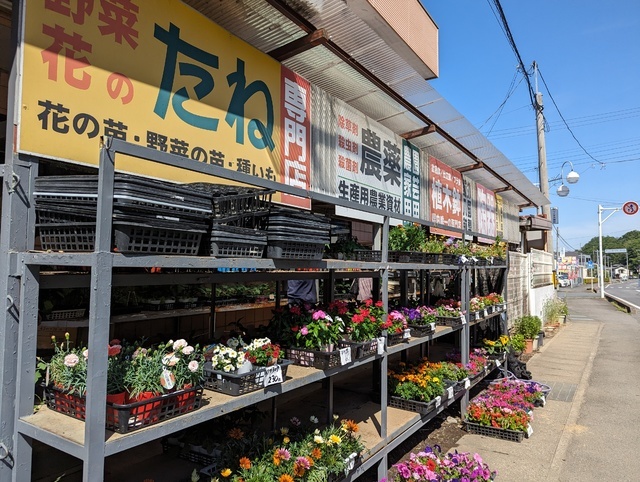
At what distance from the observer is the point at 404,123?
6387 mm

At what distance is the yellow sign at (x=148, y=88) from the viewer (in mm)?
2312

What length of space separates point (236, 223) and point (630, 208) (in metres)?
28.3

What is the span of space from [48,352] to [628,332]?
16.6 metres

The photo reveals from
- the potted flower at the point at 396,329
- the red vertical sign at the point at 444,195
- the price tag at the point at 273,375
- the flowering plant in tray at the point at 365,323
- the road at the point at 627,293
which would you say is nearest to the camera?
the price tag at the point at 273,375

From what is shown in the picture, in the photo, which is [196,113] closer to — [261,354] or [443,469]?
[261,354]

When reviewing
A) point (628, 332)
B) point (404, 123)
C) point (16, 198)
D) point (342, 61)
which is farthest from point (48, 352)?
point (628, 332)

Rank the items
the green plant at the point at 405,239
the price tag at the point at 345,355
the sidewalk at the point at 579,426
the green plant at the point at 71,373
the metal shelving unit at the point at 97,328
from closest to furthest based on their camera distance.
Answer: the metal shelving unit at the point at 97,328 < the green plant at the point at 71,373 < the price tag at the point at 345,355 < the sidewalk at the point at 579,426 < the green plant at the point at 405,239

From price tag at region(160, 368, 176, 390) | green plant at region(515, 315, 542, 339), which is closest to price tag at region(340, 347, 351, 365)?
price tag at region(160, 368, 176, 390)

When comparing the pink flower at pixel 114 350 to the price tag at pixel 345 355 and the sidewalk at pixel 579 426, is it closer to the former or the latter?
the price tag at pixel 345 355

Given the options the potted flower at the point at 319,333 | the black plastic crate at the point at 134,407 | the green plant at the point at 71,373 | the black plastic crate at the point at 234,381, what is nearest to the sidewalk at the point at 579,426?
the potted flower at the point at 319,333

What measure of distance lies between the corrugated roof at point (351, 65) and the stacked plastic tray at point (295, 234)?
6.47ft

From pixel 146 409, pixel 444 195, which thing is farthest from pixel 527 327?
pixel 146 409

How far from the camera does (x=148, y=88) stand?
9.66 ft

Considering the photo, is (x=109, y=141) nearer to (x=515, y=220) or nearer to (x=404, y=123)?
(x=404, y=123)
